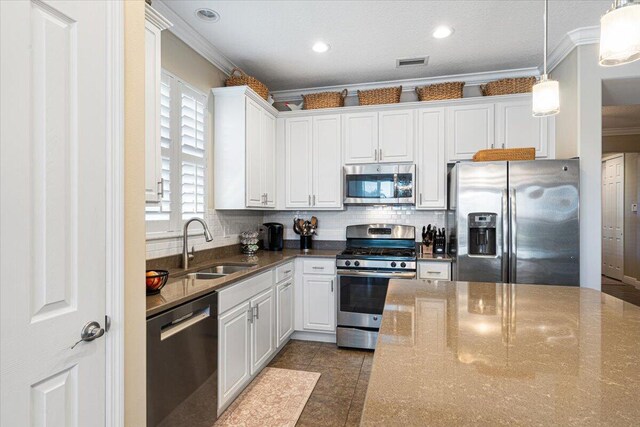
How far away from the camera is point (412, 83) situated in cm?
393

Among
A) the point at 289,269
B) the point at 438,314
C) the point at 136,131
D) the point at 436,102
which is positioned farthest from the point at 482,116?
the point at 136,131

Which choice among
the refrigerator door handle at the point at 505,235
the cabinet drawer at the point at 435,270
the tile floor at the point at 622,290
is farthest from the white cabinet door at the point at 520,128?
the tile floor at the point at 622,290

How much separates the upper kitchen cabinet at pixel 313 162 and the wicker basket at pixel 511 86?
1.61m

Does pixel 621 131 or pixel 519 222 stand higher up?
pixel 621 131

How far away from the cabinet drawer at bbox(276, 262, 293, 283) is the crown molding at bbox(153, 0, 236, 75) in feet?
6.54

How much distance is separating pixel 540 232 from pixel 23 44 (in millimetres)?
3355

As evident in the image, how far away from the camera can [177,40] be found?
2.75 metres

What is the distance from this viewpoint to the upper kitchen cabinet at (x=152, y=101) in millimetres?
1894

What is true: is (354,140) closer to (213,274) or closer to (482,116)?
(482,116)

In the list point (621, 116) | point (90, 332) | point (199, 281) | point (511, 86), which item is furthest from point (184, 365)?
point (621, 116)

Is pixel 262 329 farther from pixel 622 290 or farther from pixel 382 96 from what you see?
pixel 622 290

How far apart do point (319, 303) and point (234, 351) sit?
4.45ft

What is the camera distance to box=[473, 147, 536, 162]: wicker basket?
3033 mm

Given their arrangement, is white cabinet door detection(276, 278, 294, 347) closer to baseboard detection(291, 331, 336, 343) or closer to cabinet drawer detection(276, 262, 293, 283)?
cabinet drawer detection(276, 262, 293, 283)
